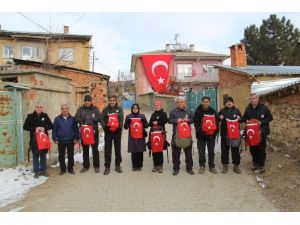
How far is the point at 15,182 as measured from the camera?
24.2 ft

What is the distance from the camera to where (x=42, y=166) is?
26.3 feet

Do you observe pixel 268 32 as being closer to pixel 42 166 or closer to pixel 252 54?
pixel 252 54

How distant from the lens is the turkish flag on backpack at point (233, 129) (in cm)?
784

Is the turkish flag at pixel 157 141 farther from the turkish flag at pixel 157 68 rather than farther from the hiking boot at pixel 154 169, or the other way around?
the turkish flag at pixel 157 68

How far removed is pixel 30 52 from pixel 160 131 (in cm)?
2619

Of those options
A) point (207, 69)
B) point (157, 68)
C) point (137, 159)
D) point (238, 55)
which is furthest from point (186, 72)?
point (137, 159)

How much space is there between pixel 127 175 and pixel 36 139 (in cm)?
221

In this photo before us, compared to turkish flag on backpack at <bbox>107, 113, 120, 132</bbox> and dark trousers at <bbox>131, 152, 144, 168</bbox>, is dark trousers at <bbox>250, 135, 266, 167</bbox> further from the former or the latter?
turkish flag on backpack at <bbox>107, 113, 120, 132</bbox>

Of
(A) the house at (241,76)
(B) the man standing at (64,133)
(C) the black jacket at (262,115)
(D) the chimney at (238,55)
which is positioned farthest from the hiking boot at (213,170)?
(D) the chimney at (238,55)

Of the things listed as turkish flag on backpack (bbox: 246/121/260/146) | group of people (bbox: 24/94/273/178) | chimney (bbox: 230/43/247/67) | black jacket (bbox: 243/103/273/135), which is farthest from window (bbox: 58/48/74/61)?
turkish flag on backpack (bbox: 246/121/260/146)

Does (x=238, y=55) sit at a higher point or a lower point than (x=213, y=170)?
higher

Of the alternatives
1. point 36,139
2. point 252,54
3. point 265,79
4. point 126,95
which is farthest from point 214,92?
point 126,95

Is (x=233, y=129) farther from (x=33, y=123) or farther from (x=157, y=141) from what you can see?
(x=33, y=123)

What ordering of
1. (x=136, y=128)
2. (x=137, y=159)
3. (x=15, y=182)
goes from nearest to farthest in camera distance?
(x=15, y=182), (x=136, y=128), (x=137, y=159)
